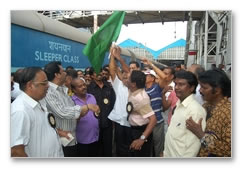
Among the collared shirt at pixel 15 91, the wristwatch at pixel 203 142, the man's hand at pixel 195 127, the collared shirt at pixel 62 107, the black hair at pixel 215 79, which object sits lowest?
the wristwatch at pixel 203 142

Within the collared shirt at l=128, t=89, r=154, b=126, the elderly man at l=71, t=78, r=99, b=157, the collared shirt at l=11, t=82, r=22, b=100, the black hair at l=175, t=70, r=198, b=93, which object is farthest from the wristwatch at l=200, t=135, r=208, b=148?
the collared shirt at l=11, t=82, r=22, b=100

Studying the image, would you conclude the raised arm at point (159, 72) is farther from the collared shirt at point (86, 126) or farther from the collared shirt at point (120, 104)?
the collared shirt at point (86, 126)

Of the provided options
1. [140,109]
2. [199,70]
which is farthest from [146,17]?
[140,109]

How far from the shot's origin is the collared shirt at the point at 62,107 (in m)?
2.07

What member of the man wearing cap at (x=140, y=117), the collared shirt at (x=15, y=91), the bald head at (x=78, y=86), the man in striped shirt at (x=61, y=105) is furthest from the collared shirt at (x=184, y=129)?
the collared shirt at (x=15, y=91)

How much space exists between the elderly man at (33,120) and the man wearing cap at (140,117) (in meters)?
0.73

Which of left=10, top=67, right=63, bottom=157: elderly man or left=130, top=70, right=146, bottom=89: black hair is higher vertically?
left=130, top=70, right=146, bottom=89: black hair

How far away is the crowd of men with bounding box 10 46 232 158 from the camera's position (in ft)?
6.14

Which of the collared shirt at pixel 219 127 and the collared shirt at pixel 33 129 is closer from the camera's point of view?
the collared shirt at pixel 33 129

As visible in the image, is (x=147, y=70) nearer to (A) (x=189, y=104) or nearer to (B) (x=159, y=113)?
(B) (x=159, y=113)

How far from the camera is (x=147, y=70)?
265cm

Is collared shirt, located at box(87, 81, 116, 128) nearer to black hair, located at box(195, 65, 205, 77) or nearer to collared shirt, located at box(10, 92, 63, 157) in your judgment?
collared shirt, located at box(10, 92, 63, 157)

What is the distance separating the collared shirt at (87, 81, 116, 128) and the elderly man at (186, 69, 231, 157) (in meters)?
0.96

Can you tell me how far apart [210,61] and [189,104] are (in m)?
0.79
